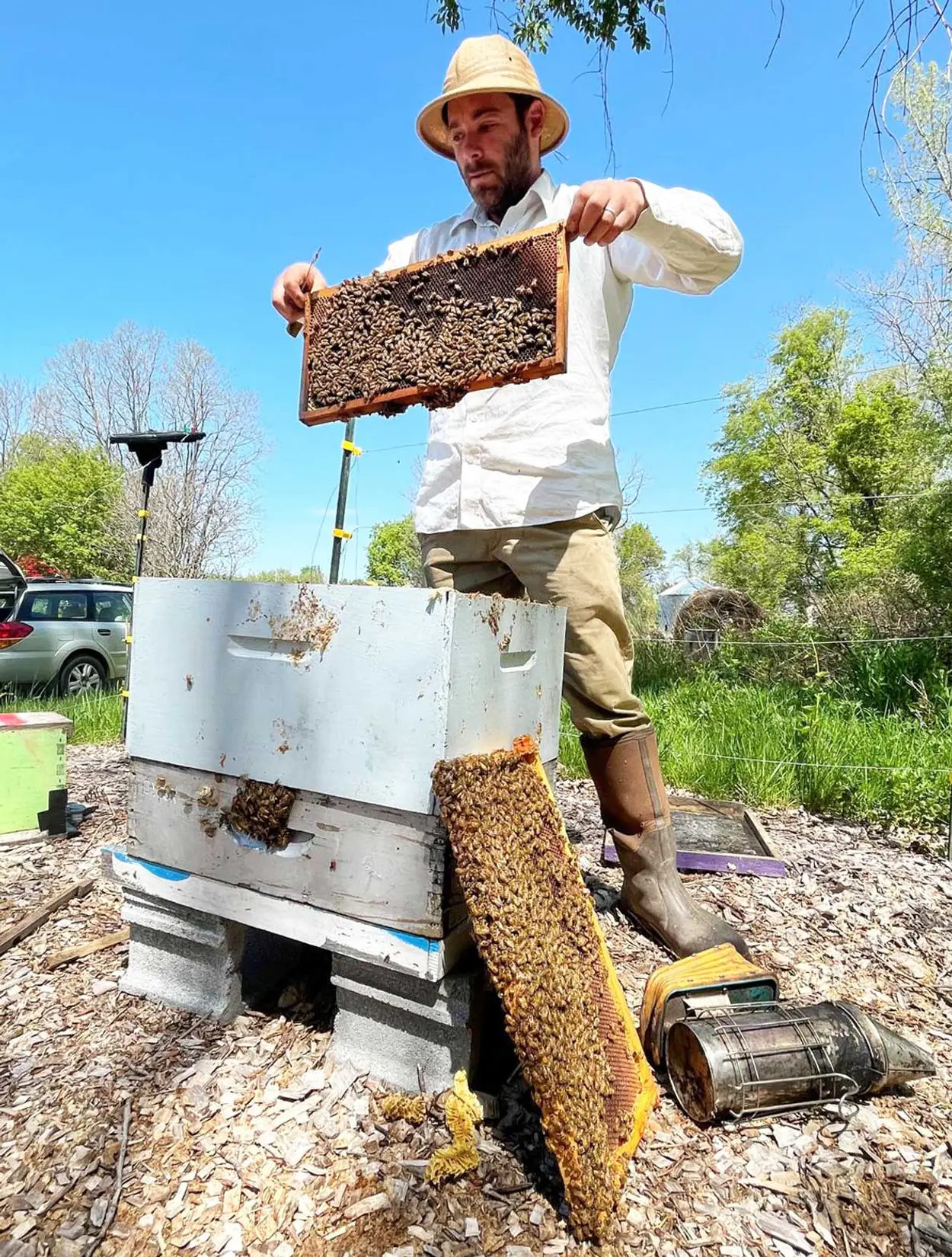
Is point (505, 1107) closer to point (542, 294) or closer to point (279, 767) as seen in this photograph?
point (279, 767)

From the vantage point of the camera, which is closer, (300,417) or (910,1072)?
(910,1072)

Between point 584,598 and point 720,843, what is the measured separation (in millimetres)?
1458

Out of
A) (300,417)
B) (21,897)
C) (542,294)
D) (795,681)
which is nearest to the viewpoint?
(542,294)

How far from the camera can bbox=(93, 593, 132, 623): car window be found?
9047 mm

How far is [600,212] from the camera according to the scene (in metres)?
1.65

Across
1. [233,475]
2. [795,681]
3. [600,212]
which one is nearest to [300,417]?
[600,212]

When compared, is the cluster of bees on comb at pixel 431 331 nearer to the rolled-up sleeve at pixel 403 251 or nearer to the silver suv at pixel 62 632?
the rolled-up sleeve at pixel 403 251

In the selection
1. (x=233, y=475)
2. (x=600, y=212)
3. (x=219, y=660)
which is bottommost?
(x=219, y=660)

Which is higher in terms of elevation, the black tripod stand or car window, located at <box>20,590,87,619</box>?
the black tripod stand

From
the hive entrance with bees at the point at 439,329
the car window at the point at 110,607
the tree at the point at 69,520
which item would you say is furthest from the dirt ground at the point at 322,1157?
the tree at the point at 69,520

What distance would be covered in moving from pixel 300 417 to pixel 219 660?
836 mm

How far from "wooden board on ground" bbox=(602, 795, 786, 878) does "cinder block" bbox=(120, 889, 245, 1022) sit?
1.33 m

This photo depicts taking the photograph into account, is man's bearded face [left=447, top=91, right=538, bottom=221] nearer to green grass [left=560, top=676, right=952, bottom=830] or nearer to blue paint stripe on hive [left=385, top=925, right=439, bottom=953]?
blue paint stripe on hive [left=385, top=925, right=439, bottom=953]

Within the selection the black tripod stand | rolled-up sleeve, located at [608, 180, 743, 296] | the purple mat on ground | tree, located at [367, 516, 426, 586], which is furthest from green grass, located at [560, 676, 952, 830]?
tree, located at [367, 516, 426, 586]
